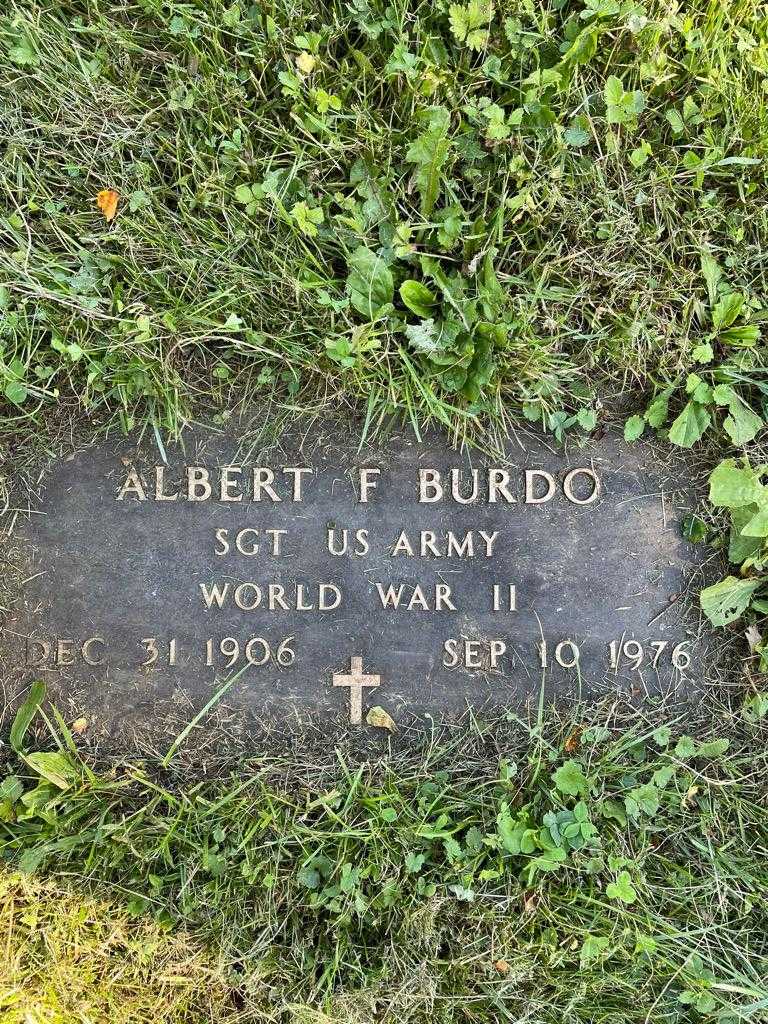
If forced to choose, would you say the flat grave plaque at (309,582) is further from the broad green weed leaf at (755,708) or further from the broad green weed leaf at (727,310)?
the broad green weed leaf at (727,310)

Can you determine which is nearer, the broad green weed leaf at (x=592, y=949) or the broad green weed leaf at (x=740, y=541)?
the broad green weed leaf at (x=592, y=949)

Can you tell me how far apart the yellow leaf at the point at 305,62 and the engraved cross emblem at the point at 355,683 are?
192 cm

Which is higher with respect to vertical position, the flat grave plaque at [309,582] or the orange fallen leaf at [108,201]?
the orange fallen leaf at [108,201]

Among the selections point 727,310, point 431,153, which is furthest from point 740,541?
point 431,153

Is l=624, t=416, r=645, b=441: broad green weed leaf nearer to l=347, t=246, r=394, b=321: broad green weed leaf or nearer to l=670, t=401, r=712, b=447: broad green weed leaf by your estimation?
l=670, t=401, r=712, b=447: broad green weed leaf

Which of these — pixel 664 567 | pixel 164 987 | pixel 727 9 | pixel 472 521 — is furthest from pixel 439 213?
pixel 164 987

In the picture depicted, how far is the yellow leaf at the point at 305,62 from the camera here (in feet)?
6.91

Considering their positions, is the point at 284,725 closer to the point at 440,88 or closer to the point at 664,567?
the point at 664,567

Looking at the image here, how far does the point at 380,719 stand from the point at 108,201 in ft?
6.37

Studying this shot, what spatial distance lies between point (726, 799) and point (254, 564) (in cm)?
179

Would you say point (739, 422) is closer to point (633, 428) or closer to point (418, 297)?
point (633, 428)

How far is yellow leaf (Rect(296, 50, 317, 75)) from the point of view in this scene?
2.11 metres

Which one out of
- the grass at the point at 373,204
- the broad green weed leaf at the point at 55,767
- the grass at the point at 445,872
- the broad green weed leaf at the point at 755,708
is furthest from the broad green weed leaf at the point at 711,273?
the broad green weed leaf at the point at 55,767

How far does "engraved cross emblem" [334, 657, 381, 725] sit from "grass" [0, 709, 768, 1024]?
0.18 metres
